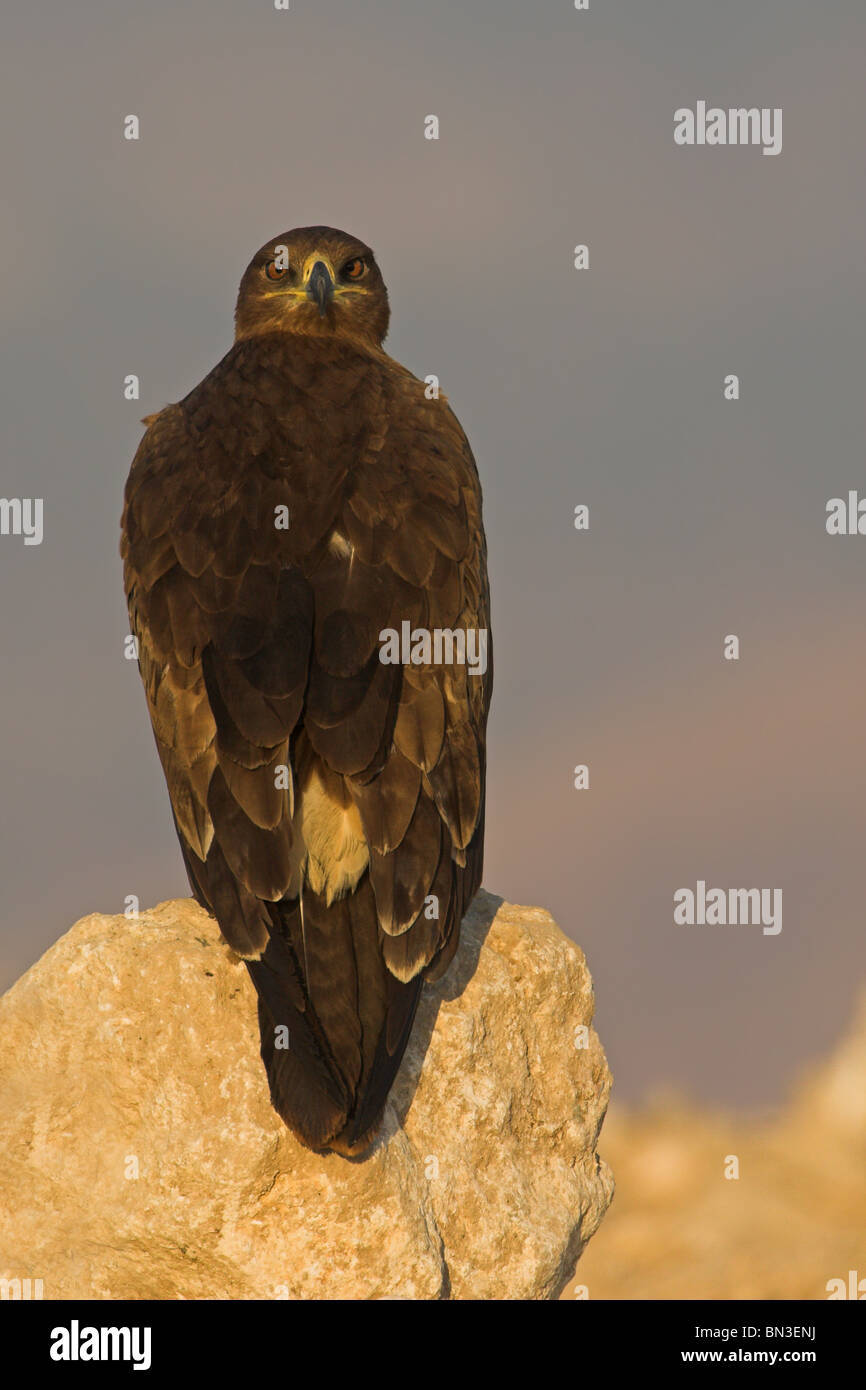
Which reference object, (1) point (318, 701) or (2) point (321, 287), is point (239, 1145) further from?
(2) point (321, 287)

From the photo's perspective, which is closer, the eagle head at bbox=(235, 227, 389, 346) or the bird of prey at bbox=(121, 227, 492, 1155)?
the bird of prey at bbox=(121, 227, 492, 1155)

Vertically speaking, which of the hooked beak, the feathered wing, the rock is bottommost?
the rock

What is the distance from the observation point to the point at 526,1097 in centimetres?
878

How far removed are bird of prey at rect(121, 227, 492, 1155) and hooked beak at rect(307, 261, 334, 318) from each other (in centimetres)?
76

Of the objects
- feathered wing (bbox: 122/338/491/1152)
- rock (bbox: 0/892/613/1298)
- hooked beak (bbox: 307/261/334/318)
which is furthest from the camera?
hooked beak (bbox: 307/261/334/318)

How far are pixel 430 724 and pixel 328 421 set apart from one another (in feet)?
6.19

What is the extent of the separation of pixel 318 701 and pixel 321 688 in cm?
7

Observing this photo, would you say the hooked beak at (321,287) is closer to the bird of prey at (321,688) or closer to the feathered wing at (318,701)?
the bird of prey at (321,688)

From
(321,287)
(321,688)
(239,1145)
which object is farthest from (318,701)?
(321,287)

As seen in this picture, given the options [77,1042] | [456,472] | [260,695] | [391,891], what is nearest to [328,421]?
[456,472]

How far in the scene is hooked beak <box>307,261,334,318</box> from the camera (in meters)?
9.92

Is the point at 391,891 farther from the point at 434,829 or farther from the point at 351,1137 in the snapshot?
the point at 351,1137

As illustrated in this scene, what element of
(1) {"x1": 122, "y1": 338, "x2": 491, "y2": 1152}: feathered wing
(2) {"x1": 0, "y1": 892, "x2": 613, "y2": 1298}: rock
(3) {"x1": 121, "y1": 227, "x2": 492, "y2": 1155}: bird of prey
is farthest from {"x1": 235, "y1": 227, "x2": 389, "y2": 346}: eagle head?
(2) {"x1": 0, "y1": 892, "x2": 613, "y2": 1298}: rock

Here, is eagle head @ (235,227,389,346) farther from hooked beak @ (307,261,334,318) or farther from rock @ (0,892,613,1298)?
rock @ (0,892,613,1298)
